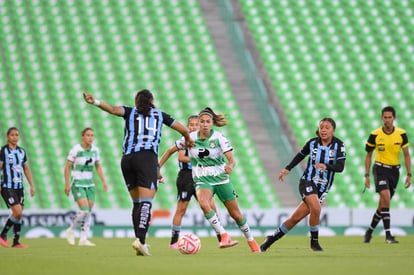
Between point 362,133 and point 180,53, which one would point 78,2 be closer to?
point 180,53

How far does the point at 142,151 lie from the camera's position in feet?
34.0

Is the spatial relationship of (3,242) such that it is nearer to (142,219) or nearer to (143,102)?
(142,219)

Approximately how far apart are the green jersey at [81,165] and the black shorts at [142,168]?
550 centimetres

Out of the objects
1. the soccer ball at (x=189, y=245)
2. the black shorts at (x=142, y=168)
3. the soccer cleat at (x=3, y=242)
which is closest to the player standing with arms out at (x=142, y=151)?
the black shorts at (x=142, y=168)

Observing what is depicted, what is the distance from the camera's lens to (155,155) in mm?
10523

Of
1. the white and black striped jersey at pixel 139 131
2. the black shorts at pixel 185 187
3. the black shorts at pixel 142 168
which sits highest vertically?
the white and black striped jersey at pixel 139 131

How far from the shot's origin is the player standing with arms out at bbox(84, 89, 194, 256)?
1027cm

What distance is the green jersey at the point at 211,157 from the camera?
1118 cm

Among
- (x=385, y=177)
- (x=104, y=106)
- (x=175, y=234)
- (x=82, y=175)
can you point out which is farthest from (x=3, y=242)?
(x=385, y=177)

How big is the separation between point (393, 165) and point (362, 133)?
32.0ft

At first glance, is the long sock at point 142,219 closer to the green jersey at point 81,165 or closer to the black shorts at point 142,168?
the black shorts at point 142,168

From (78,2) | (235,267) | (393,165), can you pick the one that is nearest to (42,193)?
(78,2)

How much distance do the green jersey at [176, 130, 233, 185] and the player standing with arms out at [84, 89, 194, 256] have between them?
68 cm

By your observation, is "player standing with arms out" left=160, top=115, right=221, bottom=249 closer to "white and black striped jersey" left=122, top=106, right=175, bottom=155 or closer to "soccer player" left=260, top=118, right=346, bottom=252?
"soccer player" left=260, top=118, right=346, bottom=252
